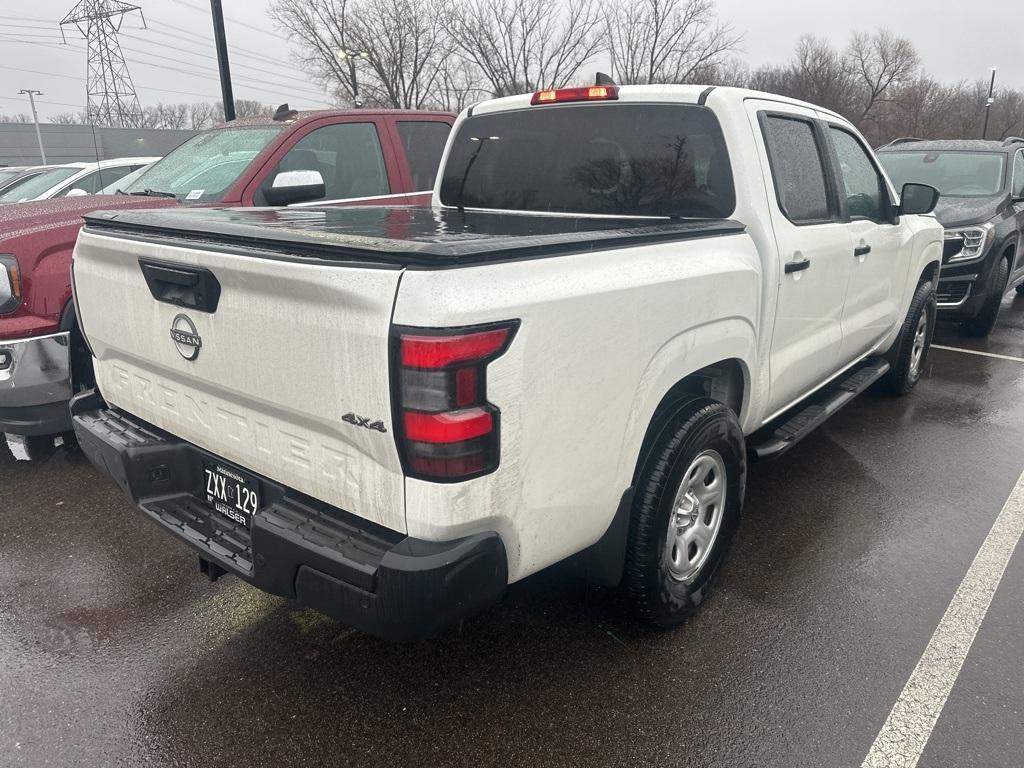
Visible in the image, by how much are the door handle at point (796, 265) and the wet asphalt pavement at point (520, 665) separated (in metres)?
1.29

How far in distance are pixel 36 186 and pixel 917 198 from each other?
8767 mm

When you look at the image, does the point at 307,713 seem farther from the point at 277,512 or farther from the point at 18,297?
the point at 18,297

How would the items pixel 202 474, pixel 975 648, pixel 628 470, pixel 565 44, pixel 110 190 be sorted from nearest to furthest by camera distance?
pixel 628 470 < pixel 202 474 < pixel 975 648 < pixel 110 190 < pixel 565 44

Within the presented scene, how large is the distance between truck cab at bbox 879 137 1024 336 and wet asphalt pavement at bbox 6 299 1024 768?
4391mm

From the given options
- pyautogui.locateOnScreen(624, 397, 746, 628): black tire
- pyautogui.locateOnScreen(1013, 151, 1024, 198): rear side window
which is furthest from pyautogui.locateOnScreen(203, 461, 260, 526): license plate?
pyautogui.locateOnScreen(1013, 151, 1024, 198): rear side window

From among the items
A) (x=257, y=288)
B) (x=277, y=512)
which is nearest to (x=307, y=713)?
(x=277, y=512)

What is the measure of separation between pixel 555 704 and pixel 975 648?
1.58m

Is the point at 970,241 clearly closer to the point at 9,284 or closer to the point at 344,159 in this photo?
the point at 344,159

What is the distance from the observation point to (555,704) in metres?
2.51

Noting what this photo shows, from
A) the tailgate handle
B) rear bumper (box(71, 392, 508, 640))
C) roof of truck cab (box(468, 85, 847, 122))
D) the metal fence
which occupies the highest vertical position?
the metal fence

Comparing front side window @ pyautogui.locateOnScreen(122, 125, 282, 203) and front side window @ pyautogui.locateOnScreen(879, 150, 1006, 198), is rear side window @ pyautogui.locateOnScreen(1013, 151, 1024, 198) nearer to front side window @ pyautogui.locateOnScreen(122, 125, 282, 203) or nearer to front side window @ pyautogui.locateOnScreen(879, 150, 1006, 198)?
front side window @ pyautogui.locateOnScreen(879, 150, 1006, 198)

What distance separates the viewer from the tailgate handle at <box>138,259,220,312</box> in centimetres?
225

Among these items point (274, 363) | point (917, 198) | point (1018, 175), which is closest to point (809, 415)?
point (917, 198)

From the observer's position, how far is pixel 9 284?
395 cm
